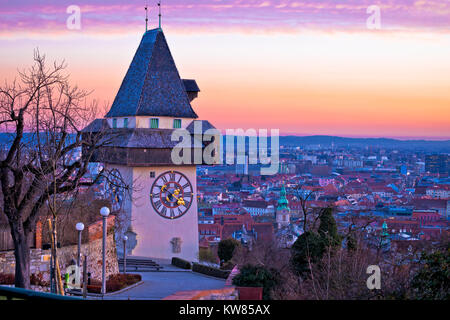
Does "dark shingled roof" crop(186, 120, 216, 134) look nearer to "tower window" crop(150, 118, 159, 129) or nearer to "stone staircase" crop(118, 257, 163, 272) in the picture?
"tower window" crop(150, 118, 159, 129)

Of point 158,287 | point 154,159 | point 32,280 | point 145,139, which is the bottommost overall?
point 158,287

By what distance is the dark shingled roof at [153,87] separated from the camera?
27516 mm

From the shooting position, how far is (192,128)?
27.7m

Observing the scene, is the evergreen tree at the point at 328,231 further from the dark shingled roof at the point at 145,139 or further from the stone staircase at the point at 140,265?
the dark shingled roof at the point at 145,139

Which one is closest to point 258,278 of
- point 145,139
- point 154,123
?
point 145,139

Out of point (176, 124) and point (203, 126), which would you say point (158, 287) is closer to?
point (176, 124)

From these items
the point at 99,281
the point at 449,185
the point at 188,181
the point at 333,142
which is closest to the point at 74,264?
the point at 99,281

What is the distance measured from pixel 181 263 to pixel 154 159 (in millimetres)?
4772

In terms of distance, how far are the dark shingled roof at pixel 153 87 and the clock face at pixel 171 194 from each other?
9.56 feet

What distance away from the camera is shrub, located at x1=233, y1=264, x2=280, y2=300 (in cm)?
1207

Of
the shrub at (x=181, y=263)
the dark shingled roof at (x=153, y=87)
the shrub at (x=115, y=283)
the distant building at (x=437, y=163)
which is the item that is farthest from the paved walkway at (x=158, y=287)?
the distant building at (x=437, y=163)

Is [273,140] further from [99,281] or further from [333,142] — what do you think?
[333,142]

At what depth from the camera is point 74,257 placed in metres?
15.1

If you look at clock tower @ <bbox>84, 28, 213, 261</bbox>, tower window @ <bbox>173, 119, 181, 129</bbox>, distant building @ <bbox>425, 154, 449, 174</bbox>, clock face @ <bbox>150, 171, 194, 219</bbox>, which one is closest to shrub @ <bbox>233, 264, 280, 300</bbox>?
clock tower @ <bbox>84, 28, 213, 261</bbox>
